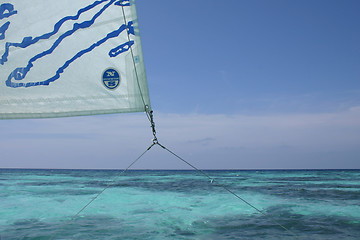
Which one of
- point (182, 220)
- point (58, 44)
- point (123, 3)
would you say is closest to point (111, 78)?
point (58, 44)

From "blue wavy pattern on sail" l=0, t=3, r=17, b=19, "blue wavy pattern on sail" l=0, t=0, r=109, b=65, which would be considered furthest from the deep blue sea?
"blue wavy pattern on sail" l=0, t=3, r=17, b=19

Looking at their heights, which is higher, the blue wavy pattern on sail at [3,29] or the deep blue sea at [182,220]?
the blue wavy pattern on sail at [3,29]

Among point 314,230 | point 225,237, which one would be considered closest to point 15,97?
point 225,237

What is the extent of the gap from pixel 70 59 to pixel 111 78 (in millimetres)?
567

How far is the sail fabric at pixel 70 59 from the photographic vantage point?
3.51 m

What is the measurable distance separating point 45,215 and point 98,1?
1473 centimetres

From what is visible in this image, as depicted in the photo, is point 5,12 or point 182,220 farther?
point 182,220

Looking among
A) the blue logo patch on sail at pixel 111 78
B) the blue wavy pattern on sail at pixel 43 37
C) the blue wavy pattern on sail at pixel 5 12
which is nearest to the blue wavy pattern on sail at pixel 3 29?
the blue wavy pattern on sail at pixel 5 12

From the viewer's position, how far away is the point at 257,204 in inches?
752

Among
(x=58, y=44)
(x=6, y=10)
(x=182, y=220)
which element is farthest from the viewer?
(x=182, y=220)

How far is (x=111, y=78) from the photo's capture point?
3.64 metres

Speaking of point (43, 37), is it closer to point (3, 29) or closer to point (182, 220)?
point (3, 29)

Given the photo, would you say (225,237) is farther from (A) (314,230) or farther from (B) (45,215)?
(B) (45,215)

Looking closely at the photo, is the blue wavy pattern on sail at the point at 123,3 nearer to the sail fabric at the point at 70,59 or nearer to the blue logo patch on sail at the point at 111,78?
the sail fabric at the point at 70,59
